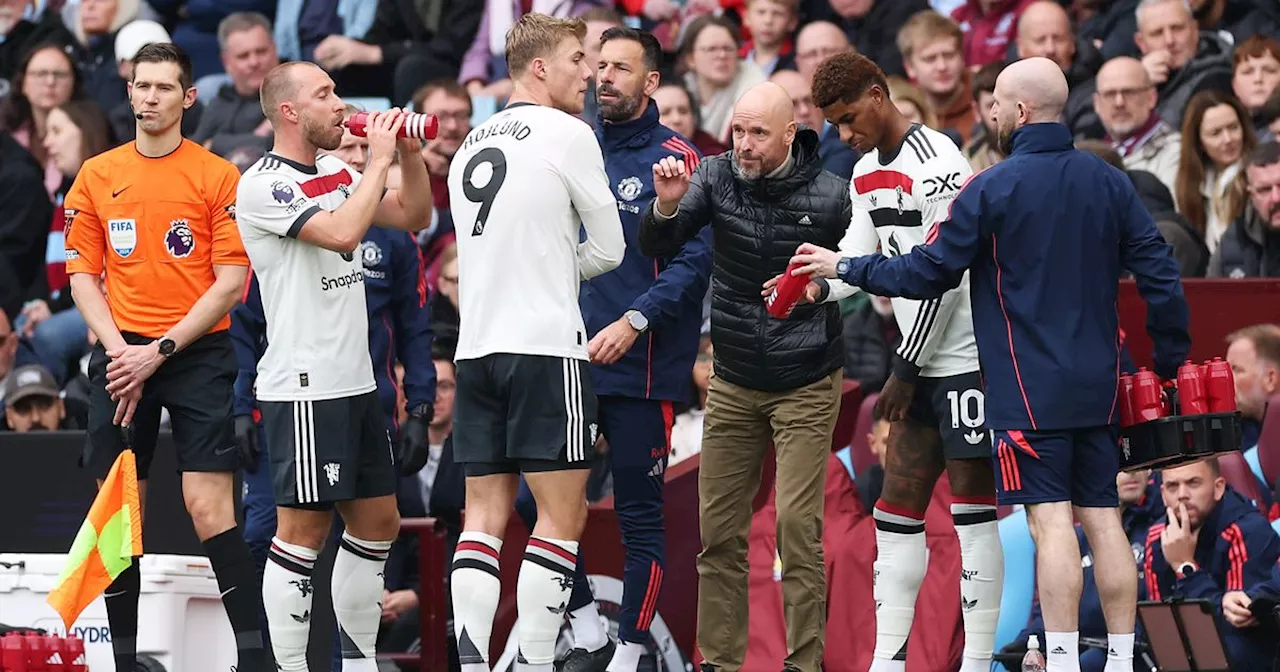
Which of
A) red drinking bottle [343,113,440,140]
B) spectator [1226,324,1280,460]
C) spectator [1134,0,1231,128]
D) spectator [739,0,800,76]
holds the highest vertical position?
spectator [739,0,800,76]

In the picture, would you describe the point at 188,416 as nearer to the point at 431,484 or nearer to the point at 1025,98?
the point at 431,484

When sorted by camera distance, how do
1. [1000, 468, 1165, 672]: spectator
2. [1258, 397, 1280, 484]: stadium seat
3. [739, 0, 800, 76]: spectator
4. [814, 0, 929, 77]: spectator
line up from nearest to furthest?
[1000, 468, 1165, 672]: spectator → [1258, 397, 1280, 484]: stadium seat → [814, 0, 929, 77]: spectator → [739, 0, 800, 76]: spectator

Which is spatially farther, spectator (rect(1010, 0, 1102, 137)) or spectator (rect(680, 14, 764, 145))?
spectator (rect(680, 14, 764, 145))

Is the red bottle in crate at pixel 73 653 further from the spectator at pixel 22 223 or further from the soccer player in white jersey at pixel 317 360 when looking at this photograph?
the spectator at pixel 22 223

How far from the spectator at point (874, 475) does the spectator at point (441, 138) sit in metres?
3.44

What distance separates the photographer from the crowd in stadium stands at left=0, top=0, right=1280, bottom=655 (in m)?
10.7

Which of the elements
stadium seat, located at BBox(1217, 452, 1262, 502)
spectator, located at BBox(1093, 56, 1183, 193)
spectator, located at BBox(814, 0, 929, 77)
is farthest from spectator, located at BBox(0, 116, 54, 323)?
stadium seat, located at BBox(1217, 452, 1262, 502)

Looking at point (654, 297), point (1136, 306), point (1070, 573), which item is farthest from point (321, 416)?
point (1136, 306)

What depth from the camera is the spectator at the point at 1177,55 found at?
1171 cm

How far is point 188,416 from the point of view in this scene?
832cm

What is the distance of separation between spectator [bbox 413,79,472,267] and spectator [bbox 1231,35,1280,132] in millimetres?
4677

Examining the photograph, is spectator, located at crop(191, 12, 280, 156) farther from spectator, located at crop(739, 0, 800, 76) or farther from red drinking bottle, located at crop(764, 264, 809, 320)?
red drinking bottle, located at crop(764, 264, 809, 320)

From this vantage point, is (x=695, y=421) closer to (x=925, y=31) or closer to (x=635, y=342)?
(x=635, y=342)

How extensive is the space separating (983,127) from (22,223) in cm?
678
